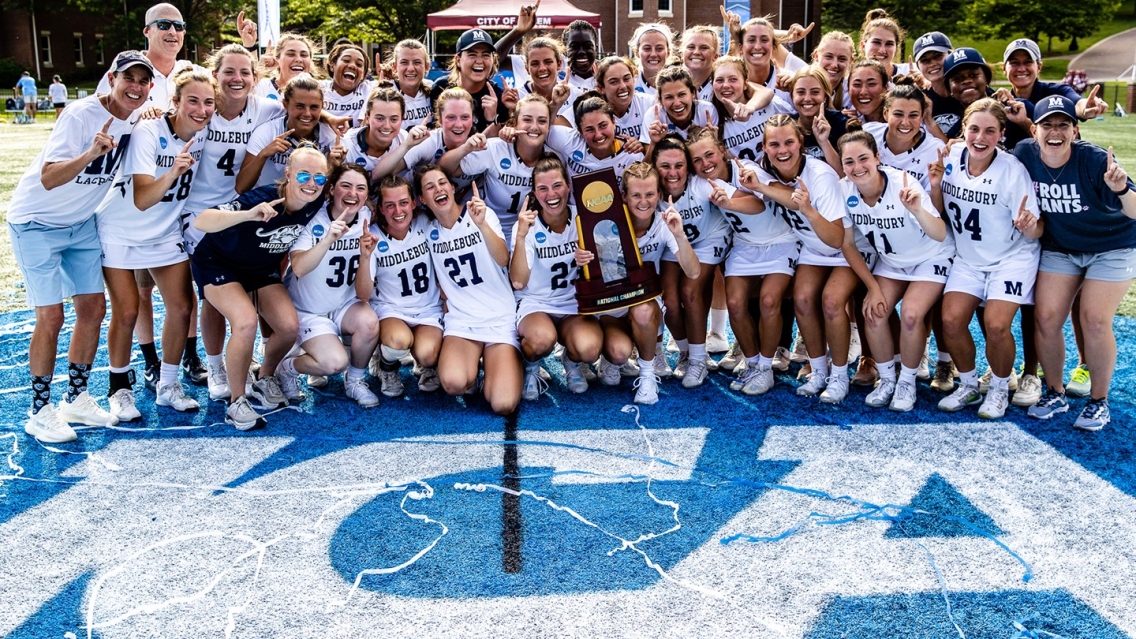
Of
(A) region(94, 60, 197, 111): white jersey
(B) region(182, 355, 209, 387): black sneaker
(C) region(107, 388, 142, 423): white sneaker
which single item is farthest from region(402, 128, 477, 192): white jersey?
(C) region(107, 388, 142, 423): white sneaker

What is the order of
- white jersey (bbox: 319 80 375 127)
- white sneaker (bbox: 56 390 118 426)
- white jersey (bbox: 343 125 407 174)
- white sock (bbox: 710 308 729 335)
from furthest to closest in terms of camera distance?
1. white sock (bbox: 710 308 729 335)
2. white jersey (bbox: 319 80 375 127)
3. white jersey (bbox: 343 125 407 174)
4. white sneaker (bbox: 56 390 118 426)

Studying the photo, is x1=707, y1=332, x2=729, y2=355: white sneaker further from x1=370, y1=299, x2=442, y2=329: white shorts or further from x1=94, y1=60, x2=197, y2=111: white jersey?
x1=94, y1=60, x2=197, y2=111: white jersey

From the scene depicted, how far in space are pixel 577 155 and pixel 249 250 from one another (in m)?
1.94

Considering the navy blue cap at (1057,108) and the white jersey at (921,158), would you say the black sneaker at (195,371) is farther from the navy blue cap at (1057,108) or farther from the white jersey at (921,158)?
the navy blue cap at (1057,108)

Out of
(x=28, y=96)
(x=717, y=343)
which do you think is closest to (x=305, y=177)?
(x=717, y=343)

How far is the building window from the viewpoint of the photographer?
42.8 meters

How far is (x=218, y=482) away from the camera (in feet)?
13.8

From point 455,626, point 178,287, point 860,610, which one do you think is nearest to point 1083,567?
point 860,610

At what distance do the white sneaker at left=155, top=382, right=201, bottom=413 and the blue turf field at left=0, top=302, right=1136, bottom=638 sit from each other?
0.31 ft

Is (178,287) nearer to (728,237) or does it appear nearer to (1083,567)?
(728,237)

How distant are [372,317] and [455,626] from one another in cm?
253

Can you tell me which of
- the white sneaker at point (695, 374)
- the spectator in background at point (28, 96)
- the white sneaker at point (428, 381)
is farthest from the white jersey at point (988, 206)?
the spectator in background at point (28, 96)

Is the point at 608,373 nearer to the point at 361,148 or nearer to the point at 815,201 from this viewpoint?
the point at 815,201

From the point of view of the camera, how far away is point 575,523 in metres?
3.80
